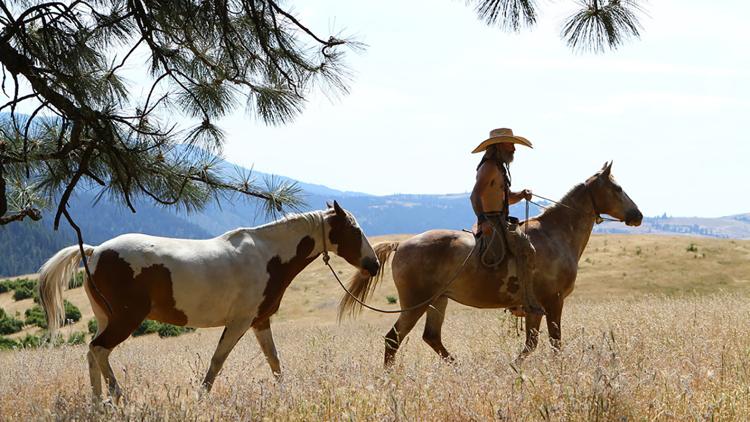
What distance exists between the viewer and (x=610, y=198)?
9.46m

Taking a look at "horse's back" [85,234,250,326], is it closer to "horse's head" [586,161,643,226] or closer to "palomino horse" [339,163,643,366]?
"palomino horse" [339,163,643,366]

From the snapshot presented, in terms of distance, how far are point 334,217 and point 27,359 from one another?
552cm


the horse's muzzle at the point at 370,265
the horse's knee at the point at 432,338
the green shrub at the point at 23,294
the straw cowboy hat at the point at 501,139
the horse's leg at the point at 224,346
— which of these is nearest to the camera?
the horse's leg at the point at 224,346

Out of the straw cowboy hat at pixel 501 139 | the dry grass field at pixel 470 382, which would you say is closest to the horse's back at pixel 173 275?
the dry grass field at pixel 470 382

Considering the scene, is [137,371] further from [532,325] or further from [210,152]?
[532,325]

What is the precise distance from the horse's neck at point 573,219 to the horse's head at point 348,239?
96.1 inches

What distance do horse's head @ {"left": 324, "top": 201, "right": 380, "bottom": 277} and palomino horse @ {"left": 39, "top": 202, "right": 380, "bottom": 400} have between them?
1 centimetres

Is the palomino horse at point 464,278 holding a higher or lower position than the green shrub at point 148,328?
higher

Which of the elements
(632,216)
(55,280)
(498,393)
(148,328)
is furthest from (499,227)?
(148,328)

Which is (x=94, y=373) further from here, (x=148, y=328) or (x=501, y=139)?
(x=148, y=328)

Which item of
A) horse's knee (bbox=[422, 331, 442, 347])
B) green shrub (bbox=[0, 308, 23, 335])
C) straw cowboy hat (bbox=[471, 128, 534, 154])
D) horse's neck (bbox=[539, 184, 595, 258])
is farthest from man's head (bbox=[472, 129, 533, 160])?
green shrub (bbox=[0, 308, 23, 335])

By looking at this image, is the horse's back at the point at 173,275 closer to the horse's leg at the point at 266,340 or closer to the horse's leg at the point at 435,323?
the horse's leg at the point at 266,340

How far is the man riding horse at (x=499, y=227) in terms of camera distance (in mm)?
8570

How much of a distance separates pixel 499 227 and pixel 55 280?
482 cm
